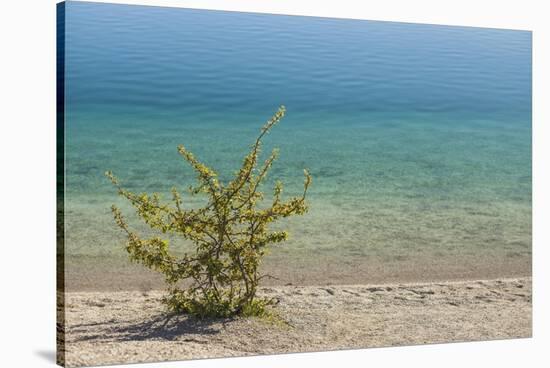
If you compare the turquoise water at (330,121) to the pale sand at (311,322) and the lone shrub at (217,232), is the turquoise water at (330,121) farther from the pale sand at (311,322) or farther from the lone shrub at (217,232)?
the lone shrub at (217,232)

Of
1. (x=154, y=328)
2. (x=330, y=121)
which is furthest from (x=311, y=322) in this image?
(x=330, y=121)

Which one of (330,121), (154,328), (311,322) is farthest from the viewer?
(330,121)

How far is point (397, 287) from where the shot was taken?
10430 millimetres

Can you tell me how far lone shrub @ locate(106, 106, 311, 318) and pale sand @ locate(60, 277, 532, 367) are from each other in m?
0.21

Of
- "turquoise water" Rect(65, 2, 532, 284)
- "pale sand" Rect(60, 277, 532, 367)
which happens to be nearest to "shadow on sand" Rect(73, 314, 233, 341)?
"pale sand" Rect(60, 277, 532, 367)

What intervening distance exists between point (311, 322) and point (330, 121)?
2.26 meters

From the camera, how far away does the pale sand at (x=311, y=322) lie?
8406 millimetres

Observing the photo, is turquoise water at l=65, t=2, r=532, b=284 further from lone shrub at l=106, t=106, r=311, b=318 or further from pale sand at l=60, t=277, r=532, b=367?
lone shrub at l=106, t=106, r=311, b=318

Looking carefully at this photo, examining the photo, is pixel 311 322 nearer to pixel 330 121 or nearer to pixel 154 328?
pixel 154 328

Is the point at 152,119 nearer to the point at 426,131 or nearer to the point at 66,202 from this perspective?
the point at 66,202

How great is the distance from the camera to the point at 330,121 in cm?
1053

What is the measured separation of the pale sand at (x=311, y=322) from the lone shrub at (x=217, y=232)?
21 centimetres

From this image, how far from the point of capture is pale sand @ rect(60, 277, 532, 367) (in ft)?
27.6

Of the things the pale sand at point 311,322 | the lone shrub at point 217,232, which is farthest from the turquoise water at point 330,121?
the lone shrub at point 217,232
